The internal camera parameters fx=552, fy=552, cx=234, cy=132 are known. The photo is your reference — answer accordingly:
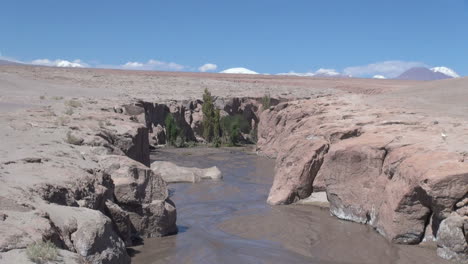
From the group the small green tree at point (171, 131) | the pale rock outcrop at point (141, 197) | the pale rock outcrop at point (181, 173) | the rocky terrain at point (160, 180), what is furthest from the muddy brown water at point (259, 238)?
the small green tree at point (171, 131)

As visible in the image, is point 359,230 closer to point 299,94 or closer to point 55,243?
point 55,243

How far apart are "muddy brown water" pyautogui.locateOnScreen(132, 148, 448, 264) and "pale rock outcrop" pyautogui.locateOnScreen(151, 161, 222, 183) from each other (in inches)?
74.9

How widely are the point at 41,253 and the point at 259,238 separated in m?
6.28

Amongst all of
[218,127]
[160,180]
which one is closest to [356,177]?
[160,180]

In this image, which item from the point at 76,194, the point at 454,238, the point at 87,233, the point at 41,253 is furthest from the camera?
the point at 454,238

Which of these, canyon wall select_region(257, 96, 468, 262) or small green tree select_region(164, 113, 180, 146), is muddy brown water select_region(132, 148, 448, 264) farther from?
small green tree select_region(164, 113, 180, 146)

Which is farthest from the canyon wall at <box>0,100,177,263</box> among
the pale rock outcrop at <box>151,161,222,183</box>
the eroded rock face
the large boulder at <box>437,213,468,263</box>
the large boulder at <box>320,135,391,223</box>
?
the eroded rock face

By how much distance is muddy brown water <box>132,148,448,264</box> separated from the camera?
9266 millimetres

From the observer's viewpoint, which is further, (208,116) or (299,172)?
(208,116)

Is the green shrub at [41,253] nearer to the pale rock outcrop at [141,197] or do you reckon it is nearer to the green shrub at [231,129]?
the pale rock outcrop at [141,197]

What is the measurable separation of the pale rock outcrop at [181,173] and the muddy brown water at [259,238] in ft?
6.24

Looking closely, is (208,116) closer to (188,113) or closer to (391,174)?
(188,113)

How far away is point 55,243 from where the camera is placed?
5.94 metres

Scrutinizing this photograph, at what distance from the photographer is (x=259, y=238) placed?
11.0 m
